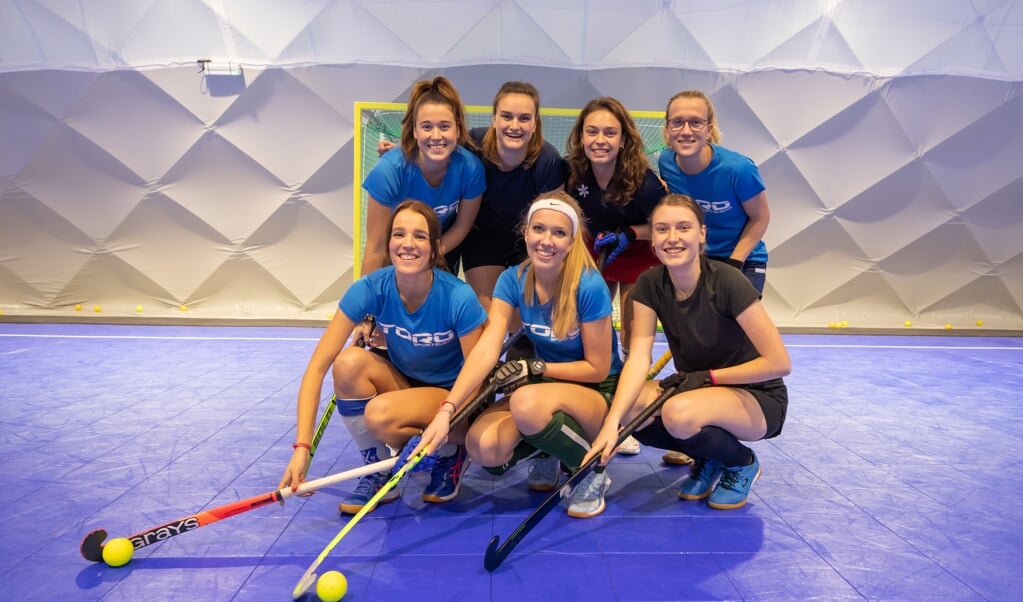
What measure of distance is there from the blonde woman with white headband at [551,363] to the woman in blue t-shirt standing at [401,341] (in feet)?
0.59

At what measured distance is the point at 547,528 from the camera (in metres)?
2.59

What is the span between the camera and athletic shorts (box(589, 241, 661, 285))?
11.5 feet

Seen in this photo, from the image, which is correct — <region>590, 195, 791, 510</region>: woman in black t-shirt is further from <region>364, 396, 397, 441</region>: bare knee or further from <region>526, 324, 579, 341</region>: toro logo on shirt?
<region>364, 396, 397, 441</region>: bare knee

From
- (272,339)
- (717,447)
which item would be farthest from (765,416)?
(272,339)

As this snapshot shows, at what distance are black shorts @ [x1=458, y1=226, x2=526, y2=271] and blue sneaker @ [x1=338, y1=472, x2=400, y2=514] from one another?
47.3 inches

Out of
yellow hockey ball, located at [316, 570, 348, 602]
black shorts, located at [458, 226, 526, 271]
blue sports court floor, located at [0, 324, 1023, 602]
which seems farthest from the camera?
black shorts, located at [458, 226, 526, 271]

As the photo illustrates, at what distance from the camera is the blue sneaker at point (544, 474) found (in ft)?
9.64

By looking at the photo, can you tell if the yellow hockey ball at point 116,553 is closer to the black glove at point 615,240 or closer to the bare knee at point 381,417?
the bare knee at point 381,417

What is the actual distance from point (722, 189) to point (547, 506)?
180 centimetres

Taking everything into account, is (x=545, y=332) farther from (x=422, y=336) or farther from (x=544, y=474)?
(x=544, y=474)

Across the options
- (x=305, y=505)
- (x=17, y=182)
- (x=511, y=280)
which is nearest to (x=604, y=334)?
(x=511, y=280)

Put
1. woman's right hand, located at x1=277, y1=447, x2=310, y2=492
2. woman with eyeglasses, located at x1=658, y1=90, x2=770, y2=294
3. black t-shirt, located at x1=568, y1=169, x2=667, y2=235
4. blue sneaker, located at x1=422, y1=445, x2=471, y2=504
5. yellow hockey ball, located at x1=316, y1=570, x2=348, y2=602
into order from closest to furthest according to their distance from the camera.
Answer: yellow hockey ball, located at x1=316, y1=570, x2=348, y2=602 → woman's right hand, located at x1=277, y1=447, x2=310, y2=492 → blue sneaker, located at x1=422, y1=445, x2=471, y2=504 → woman with eyeglasses, located at x1=658, y1=90, x2=770, y2=294 → black t-shirt, located at x1=568, y1=169, x2=667, y2=235

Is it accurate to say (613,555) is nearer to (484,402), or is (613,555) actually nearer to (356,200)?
(484,402)

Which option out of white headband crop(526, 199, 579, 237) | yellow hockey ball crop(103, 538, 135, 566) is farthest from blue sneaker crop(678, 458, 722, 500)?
yellow hockey ball crop(103, 538, 135, 566)
